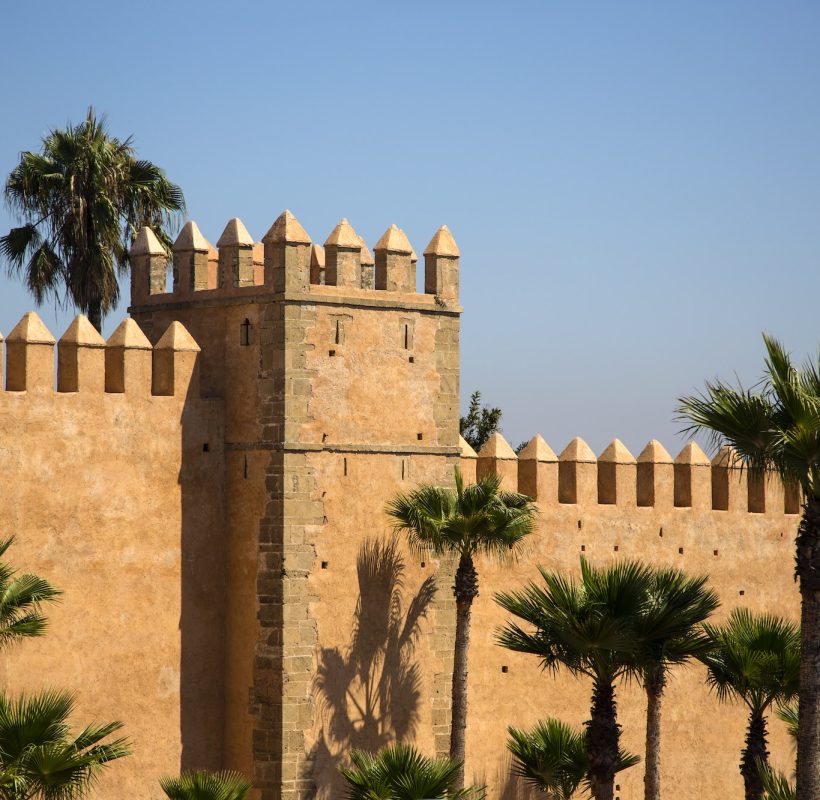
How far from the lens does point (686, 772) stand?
2395 cm

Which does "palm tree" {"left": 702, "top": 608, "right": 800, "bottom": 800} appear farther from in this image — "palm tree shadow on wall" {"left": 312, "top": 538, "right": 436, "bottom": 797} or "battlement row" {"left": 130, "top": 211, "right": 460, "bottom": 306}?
"battlement row" {"left": 130, "top": 211, "right": 460, "bottom": 306}

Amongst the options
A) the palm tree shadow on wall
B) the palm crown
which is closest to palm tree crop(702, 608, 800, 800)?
the palm crown

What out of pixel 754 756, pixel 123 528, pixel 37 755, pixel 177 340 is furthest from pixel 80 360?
pixel 754 756

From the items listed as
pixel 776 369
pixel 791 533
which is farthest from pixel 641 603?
pixel 791 533

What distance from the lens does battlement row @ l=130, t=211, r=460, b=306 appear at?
2050 cm

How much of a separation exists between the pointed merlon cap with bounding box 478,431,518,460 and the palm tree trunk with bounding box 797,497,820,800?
22.4ft

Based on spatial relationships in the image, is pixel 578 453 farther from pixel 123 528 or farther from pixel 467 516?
pixel 123 528

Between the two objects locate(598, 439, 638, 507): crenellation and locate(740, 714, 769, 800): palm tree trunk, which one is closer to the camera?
locate(740, 714, 769, 800): palm tree trunk

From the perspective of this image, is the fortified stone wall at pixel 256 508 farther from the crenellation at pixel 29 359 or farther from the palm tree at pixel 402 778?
the palm tree at pixel 402 778

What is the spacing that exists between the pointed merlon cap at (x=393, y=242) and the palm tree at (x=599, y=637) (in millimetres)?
5108

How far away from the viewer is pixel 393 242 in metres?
21.4

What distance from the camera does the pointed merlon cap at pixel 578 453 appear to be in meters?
23.0

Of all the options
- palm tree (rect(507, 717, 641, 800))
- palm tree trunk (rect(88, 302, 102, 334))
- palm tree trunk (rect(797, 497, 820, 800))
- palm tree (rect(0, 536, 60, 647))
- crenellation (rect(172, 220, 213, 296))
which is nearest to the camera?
palm tree trunk (rect(797, 497, 820, 800))

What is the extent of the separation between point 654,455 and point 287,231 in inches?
242
